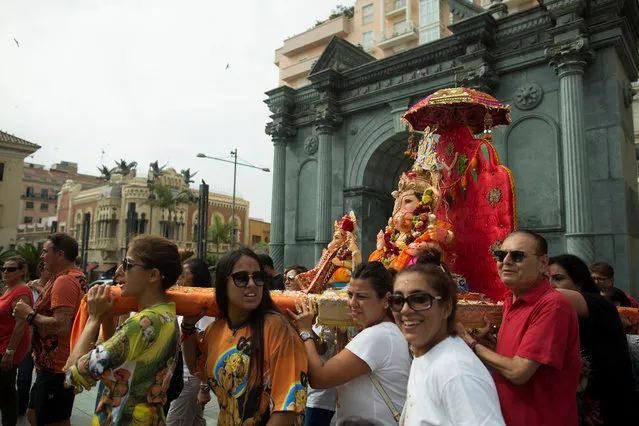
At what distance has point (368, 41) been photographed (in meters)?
31.3

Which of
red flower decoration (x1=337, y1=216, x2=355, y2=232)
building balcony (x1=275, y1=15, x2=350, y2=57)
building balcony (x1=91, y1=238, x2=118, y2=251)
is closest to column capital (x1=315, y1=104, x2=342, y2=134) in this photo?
red flower decoration (x1=337, y1=216, x2=355, y2=232)

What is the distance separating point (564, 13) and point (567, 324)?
433 inches

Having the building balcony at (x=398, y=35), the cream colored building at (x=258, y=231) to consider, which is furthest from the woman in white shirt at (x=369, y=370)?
the cream colored building at (x=258, y=231)

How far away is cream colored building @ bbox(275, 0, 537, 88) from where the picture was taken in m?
28.5

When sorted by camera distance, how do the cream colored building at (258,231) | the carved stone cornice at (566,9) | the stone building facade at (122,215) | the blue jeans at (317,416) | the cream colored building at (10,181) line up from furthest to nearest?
the cream colored building at (258,231) < the stone building facade at (122,215) < the cream colored building at (10,181) < the carved stone cornice at (566,9) < the blue jeans at (317,416)

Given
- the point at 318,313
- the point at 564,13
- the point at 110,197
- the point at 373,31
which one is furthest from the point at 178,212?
the point at 318,313

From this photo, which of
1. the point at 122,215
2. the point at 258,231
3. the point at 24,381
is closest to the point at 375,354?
the point at 24,381

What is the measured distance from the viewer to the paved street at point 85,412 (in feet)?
19.3

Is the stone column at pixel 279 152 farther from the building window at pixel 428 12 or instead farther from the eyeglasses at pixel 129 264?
the building window at pixel 428 12

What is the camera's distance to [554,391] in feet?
7.51

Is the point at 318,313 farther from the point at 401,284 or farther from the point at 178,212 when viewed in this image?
the point at 178,212

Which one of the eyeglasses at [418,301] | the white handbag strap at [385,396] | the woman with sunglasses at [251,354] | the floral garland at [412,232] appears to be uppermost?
the floral garland at [412,232]

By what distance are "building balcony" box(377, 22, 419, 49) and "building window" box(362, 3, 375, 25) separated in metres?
1.95

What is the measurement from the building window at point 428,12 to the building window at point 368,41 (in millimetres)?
3587
